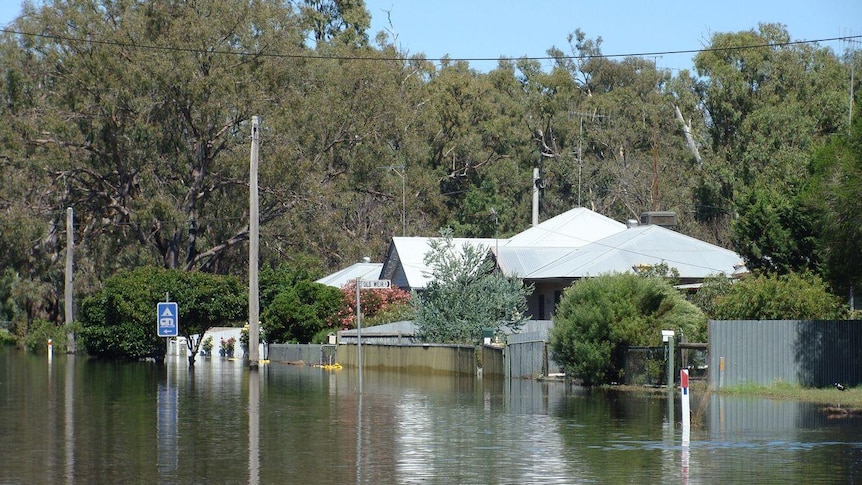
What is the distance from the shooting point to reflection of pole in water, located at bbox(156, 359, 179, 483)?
51.7 feet

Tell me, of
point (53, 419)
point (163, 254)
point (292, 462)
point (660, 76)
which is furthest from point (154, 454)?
point (660, 76)

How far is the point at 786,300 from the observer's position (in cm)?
3145

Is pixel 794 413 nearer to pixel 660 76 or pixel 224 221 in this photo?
pixel 224 221

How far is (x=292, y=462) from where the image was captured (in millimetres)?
16438

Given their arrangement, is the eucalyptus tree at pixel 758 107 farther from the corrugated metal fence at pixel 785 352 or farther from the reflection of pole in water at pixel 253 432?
the reflection of pole in water at pixel 253 432

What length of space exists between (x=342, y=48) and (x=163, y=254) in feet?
68.2

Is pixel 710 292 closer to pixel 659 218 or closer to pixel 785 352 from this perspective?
pixel 785 352

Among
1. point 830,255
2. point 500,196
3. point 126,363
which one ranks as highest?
point 500,196

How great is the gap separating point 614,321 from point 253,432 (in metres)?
14.3

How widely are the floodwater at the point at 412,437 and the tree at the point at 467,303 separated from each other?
10118 millimetres

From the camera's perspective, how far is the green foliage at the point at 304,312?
5819 cm

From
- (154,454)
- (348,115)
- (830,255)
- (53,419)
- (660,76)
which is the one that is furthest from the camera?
(660,76)

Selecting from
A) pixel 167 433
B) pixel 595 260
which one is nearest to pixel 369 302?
pixel 595 260

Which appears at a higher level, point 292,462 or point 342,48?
point 342,48
